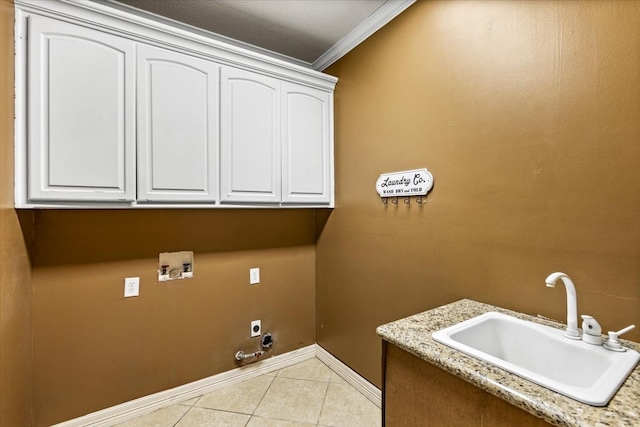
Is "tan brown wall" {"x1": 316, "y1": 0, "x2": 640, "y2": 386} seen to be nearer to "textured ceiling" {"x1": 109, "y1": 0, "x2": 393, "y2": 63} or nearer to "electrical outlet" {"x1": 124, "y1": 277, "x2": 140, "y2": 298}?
"textured ceiling" {"x1": 109, "y1": 0, "x2": 393, "y2": 63}

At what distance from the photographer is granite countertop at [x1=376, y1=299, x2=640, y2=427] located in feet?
2.22

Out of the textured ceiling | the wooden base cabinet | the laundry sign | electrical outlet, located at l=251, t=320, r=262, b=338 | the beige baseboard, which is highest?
the textured ceiling

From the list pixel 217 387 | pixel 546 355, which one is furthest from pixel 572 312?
pixel 217 387

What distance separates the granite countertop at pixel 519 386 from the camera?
678mm

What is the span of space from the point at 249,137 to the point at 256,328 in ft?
5.05

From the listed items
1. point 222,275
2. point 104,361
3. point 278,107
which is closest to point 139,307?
point 104,361

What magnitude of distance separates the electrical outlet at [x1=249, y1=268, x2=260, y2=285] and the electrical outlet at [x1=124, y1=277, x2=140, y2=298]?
0.79 m

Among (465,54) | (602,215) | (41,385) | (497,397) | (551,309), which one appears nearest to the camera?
(497,397)

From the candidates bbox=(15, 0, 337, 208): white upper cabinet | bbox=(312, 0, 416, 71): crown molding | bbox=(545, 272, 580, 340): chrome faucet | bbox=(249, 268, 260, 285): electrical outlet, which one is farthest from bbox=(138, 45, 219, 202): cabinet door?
bbox=(545, 272, 580, 340): chrome faucet

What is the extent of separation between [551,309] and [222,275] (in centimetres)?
204

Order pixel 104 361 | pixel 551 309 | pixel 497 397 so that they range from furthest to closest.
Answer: pixel 104 361 → pixel 551 309 → pixel 497 397

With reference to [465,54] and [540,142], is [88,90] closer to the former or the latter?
[465,54]

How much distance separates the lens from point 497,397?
32.3 inches

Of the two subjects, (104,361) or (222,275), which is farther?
(222,275)
